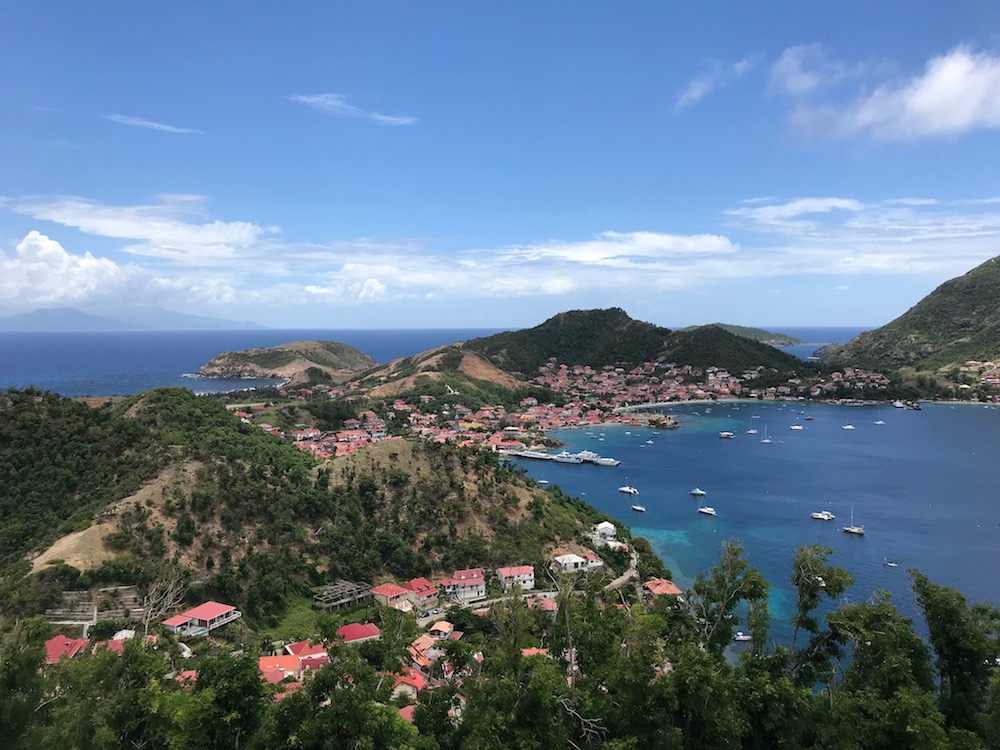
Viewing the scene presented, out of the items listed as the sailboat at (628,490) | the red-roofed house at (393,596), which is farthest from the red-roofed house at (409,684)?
the sailboat at (628,490)

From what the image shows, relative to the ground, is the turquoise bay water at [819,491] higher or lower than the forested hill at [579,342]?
lower

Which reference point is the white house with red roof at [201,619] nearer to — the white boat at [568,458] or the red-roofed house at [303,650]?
the red-roofed house at [303,650]

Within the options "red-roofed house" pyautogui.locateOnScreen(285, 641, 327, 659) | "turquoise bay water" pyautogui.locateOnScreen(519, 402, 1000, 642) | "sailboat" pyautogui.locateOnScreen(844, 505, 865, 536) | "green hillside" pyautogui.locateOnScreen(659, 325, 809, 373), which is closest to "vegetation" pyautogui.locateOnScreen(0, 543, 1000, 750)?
"red-roofed house" pyautogui.locateOnScreen(285, 641, 327, 659)

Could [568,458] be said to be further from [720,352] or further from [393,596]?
[720,352]

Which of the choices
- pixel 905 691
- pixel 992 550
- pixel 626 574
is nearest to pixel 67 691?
pixel 905 691

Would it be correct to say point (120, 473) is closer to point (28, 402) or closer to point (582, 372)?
point (28, 402)

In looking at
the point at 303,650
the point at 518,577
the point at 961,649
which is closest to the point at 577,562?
the point at 518,577
